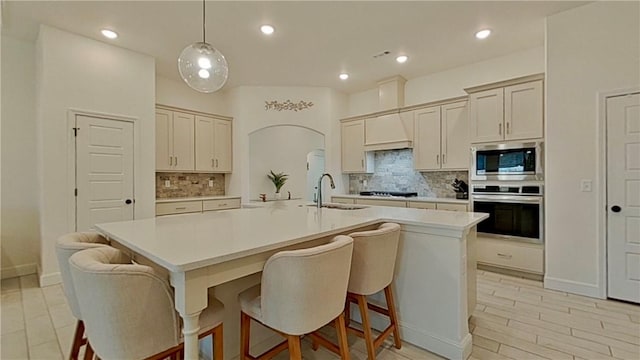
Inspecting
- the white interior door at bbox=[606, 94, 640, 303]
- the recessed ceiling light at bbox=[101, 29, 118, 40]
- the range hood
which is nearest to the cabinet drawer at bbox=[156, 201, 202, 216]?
the recessed ceiling light at bbox=[101, 29, 118, 40]

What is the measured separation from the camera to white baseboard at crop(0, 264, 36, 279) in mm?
3697

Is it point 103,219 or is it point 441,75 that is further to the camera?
point 441,75

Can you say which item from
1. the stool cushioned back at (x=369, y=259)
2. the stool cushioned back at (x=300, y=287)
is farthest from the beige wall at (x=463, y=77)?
the stool cushioned back at (x=300, y=287)

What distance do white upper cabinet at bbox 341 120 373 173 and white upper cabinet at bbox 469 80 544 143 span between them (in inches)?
77.8

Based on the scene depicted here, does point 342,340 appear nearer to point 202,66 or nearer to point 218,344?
point 218,344

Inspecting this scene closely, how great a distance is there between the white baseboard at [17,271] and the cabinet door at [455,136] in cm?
583

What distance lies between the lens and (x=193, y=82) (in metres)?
2.45

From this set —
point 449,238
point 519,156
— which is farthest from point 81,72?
point 519,156

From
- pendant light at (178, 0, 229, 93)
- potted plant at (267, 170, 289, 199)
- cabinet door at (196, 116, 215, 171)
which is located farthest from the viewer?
potted plant at (267, 170, 289, 199)

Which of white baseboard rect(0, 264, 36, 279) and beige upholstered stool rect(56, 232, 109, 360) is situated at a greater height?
beige upholstered stool rect(56, 232, 109, 360)

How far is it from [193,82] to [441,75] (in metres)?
4.00

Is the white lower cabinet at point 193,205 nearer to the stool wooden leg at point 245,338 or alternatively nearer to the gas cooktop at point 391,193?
the gas cooktop at point 391,193

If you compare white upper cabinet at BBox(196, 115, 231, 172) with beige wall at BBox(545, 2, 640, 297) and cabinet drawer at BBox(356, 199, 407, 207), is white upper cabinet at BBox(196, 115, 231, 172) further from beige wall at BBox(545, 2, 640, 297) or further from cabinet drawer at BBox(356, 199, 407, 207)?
beige wall at BBox(545, 2, 640, 297)

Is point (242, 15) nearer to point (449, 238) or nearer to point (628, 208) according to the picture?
point (449, 238)
